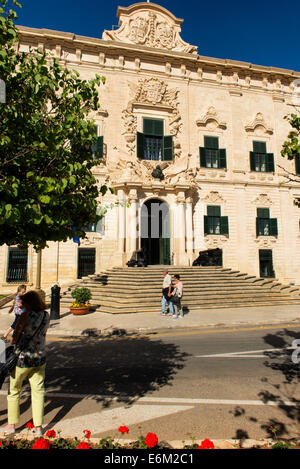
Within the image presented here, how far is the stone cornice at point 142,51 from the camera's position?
60.7 feet

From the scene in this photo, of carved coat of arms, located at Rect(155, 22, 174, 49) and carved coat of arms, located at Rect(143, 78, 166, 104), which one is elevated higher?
carved coat of arms, located at Rect(155, 22, 174, 49)

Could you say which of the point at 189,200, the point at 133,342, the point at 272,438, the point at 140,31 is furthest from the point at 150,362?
the point at 140,31

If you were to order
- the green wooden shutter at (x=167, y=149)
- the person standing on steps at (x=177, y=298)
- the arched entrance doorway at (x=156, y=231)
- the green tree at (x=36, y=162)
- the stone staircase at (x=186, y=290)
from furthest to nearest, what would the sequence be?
the green wooden shutter at (x=167, y=149)
the arched entrance doorway at (x=156, y=231)
the stone staircase at (x=186, y=290)
the person standing on steps at (x=177, y=298)
the green tree at (x=36, y=162)

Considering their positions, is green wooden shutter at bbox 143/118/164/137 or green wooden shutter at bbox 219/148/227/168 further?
green wooden shutter at bbox 219/148/227/168

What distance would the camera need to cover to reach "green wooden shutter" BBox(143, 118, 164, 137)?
2038 cm

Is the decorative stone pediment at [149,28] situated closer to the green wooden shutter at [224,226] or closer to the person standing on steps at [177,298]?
the green wooden shutter at [224,226]

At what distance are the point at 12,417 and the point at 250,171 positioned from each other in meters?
21.6

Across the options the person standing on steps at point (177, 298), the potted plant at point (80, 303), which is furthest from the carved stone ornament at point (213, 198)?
the potted plant at point (80, 303)

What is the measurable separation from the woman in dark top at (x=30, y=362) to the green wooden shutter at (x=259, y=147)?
22007 millimetres

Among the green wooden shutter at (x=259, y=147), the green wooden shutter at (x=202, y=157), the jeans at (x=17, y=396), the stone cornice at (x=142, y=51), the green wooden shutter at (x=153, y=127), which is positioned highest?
the stone cornice at (x=142, y=51)

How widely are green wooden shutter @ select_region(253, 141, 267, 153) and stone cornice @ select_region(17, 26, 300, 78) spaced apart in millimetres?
5923

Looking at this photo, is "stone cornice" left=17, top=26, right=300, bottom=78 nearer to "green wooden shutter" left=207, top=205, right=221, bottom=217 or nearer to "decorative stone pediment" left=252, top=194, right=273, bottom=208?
"decorative stone pediment" left=252, top=194, right=273, bottom=208

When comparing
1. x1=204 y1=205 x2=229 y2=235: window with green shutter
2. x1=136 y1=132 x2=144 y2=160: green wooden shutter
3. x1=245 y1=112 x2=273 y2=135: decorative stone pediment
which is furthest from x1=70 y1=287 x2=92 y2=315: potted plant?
x1=245 y1=112 x2=273 y2=135: decorative stone pediment
